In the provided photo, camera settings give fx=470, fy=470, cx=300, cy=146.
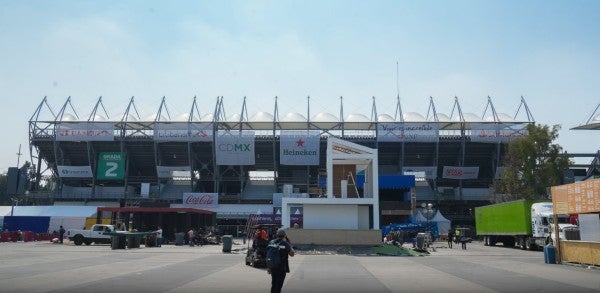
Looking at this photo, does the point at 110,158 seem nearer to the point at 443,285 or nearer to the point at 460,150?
the point at 460,150

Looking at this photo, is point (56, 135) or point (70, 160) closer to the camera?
point (56, 135)

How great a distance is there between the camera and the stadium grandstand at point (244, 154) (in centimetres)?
7506

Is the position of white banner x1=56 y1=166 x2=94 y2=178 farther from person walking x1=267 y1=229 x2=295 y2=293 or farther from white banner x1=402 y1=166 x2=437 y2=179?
person walking x1=267 y1=229 x2=295 y2=293

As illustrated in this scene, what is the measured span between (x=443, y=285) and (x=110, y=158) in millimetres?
73963

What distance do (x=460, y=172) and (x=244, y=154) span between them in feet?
117

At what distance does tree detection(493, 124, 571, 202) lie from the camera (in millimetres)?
50719

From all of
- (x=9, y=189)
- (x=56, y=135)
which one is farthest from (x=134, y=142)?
(x=9, y=189)

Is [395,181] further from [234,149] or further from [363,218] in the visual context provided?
[363,218]

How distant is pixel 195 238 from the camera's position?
4172 centimetres

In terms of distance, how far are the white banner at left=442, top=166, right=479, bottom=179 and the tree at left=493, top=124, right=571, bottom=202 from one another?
2453 cm

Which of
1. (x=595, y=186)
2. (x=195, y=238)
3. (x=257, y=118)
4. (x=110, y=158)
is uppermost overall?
(x=257, y=118)

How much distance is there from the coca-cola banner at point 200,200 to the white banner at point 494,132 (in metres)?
42.0

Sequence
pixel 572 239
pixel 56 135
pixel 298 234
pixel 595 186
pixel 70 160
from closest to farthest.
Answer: pixel 595 186, pixel 572 239, pixel 298 234, pixel 56 135, pixel 70 160

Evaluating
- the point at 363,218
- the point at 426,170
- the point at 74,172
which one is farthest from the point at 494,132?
the point at 74,172
